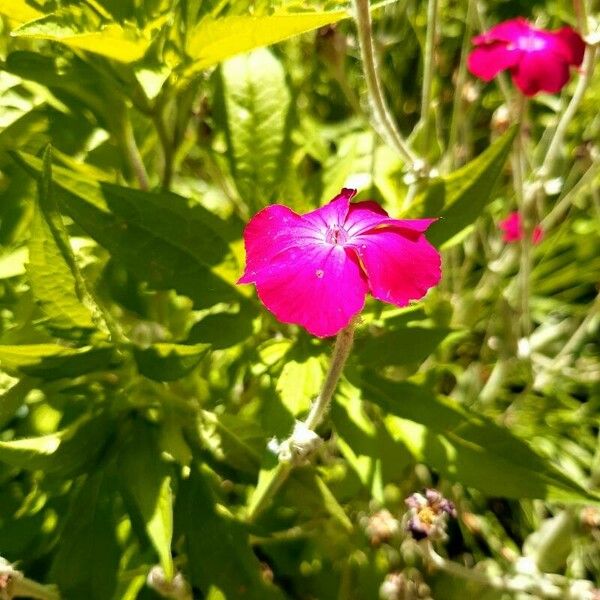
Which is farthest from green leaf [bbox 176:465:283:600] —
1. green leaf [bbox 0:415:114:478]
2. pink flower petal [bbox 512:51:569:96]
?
pink flower petal [bbox 512:51:569:96]

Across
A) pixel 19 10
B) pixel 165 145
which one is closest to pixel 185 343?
pixel 165 145

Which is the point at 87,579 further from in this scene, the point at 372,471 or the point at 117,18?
the point at 117,18

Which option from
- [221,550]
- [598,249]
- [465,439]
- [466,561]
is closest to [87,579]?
[221,550]

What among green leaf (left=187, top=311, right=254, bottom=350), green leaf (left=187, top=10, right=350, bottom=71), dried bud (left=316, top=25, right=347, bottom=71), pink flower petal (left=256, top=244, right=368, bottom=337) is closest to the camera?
pink flower petal (left=256, top=244, right=368, bottom=337)

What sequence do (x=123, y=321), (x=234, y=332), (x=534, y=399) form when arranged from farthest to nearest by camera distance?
(x=534, y=399) < (x=123, y=321) < (x=234, y=332)

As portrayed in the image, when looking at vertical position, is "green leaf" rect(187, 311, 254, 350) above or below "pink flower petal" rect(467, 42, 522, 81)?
below

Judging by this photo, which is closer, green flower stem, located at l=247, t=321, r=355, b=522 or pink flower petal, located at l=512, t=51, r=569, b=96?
green flower stem, located at l=247, t=321, r=355, b=522

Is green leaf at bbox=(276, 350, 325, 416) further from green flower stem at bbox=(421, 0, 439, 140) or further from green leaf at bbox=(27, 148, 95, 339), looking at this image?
green flower stem at bbox=(421, 0, 439, 140)
